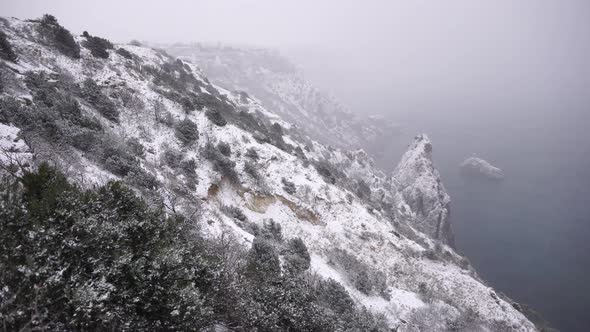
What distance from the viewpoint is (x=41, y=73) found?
1580cm

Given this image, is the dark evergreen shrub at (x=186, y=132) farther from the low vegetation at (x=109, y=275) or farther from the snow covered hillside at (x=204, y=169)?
the low vegetation at (x=109, y=275)

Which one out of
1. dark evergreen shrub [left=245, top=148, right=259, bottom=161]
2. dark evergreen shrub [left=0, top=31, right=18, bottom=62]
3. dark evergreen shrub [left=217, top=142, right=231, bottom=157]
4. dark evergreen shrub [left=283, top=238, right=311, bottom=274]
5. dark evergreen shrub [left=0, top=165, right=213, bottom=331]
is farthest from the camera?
dark evergreen shrub [left=245, top=148, right=259, bottom=161]

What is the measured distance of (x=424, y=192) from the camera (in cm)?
5316

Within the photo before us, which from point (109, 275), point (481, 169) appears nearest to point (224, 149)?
point (109, 275)

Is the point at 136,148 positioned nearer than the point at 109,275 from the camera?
No

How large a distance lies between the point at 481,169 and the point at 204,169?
78.7 metres

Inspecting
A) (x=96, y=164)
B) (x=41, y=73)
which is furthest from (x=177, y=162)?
(x=41, y=73)

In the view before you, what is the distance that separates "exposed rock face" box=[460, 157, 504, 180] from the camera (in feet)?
242

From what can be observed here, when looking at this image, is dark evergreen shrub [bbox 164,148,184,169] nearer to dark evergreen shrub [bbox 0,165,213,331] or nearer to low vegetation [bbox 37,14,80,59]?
low vegetation [bbox 37,14,80,59]

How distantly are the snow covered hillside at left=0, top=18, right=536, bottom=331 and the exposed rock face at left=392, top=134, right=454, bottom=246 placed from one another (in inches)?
1091

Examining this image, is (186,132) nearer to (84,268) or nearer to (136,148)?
(136,148)

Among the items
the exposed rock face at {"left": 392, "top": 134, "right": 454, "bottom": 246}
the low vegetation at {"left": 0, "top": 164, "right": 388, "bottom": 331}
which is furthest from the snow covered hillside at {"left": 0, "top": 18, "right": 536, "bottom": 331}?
the exposed rock face at {"left": 392, "top": 134, "right": 454, "bottom": 246}

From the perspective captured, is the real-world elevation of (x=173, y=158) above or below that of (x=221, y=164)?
below

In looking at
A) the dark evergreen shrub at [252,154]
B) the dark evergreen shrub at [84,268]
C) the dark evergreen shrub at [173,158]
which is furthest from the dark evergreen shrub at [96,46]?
the dark evergreen shrub at [84,268]
